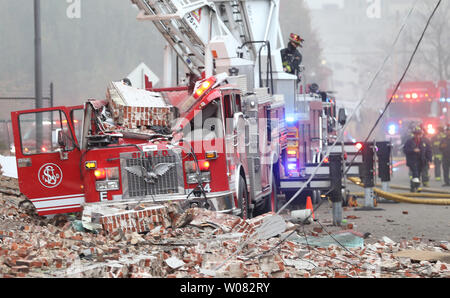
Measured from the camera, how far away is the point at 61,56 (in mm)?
43312

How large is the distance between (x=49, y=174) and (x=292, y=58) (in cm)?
837

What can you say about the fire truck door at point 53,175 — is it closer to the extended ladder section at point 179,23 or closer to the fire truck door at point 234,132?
the fire truck door at point 234,132

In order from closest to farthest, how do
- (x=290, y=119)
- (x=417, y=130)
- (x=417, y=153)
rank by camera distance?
(x=290, y=119) → (x=417, y=153) → (x=417, y=130)

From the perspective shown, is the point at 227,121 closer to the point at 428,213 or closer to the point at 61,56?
the point at 428,213

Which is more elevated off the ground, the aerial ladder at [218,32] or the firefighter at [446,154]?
the aerial ladder at [218,32]

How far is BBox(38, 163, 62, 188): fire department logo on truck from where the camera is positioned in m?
10.4

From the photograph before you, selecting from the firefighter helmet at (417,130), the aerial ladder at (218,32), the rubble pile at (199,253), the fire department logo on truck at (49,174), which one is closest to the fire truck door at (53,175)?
the fire department logo on truck at (49,174)

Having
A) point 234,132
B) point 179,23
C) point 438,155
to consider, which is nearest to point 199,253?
point 234,132

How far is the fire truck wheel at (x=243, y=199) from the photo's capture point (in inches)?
424

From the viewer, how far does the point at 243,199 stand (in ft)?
36.5

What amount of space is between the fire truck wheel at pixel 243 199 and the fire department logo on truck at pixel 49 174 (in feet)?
8.77

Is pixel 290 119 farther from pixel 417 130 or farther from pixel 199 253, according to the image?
pixel 199 253

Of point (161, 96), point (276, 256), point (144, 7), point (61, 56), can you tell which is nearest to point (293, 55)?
point (144, 7)

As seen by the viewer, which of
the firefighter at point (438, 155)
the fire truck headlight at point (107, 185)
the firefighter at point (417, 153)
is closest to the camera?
the fire truck headlight at point (107, 185)
